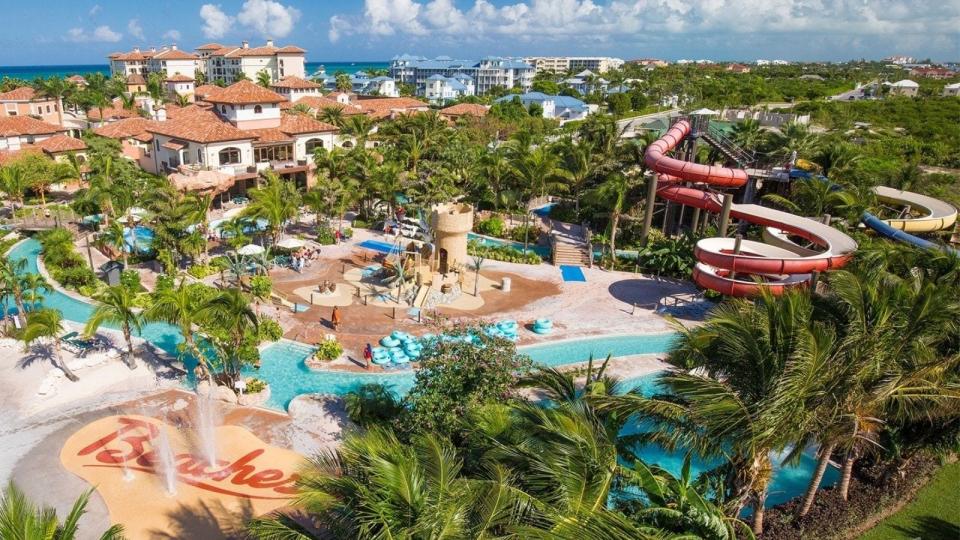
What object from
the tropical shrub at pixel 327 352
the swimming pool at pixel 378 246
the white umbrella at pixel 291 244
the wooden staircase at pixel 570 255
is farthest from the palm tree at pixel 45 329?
the wooden staircase at pixel 570 255

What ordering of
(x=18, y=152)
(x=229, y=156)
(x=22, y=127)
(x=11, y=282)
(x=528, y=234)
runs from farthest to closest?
(x=22, y=127) < (x=18, y=152) < (x=229, y=156) < (x=528, y=234) < (x=11, y=282)

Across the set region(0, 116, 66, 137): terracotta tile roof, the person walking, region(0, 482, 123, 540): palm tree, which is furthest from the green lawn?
region(0, 116, 66, 137): terracotta tile roof

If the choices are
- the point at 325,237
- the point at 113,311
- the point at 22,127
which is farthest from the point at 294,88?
the point at 113,311

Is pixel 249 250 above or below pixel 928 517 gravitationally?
above

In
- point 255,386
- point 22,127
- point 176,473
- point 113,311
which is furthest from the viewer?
point 22,127

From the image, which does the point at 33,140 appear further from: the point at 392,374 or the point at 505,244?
the point at 392,374
